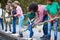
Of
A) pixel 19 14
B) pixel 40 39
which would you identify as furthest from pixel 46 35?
pixel 19 14

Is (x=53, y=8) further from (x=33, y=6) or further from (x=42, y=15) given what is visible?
(x=33, y=6)

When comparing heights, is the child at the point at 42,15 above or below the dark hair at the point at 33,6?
below

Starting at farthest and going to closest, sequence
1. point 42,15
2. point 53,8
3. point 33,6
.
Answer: point 42,15 → point 53,8 → point 33,6

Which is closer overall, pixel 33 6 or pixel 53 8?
pixel 33 6

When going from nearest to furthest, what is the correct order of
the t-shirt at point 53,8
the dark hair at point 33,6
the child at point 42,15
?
the dark hair at point 33,6, the t-shirt at point 53,8, the child at point 42,15

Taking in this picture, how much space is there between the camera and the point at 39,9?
9.96 m

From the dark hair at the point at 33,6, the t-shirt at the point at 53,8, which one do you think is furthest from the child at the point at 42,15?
the dark hair at the point at 33,6

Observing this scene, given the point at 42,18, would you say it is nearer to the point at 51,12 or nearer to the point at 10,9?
the point at 51,12

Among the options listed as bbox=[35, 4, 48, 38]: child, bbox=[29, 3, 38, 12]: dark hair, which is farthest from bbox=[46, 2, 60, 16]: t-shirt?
bbox=[29, 3, 38, 12]: dark hair

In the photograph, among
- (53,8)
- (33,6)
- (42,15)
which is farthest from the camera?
(42,15)

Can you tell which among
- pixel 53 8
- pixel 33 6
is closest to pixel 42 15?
pixel 53 8

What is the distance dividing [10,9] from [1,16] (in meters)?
1.12

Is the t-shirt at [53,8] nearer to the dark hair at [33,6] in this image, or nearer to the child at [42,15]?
the child at [42,15]

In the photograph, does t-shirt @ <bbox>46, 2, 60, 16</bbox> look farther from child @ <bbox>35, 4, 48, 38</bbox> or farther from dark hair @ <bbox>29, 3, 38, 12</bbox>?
dark hair @ <bbox>29, 3, 38, 12</bbox>
